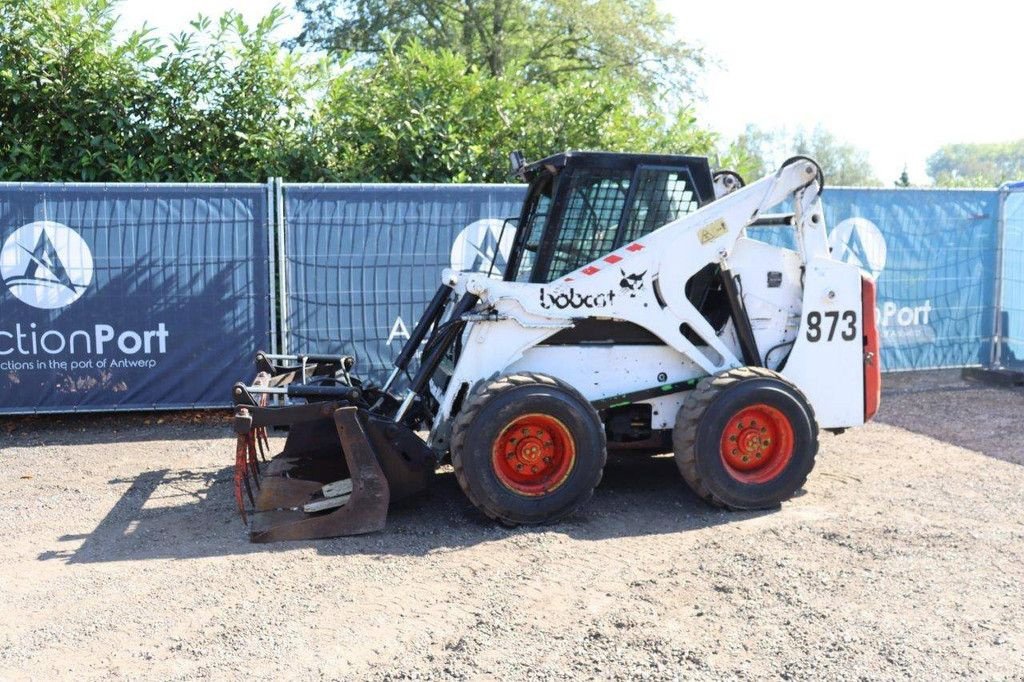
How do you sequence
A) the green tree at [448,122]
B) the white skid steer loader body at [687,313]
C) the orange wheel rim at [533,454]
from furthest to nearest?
the green tree at [448,122] < the white skid steer loader body at [687,313] < the orange wheel rim at [533,454]

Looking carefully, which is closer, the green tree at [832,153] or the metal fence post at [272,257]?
the metal fence post at [272,257]

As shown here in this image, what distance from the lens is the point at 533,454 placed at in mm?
6020

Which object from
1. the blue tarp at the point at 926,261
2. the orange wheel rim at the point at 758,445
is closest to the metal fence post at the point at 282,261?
the orange wheel rim at the point at 758,445

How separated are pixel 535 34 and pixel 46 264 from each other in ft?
56.9

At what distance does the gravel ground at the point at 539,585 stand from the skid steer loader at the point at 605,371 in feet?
1.10

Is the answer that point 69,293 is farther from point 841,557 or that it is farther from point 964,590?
point 964,590

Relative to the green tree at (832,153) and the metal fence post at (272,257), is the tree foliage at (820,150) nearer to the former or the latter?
the green tree at (832,153)

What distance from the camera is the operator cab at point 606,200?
21.0 ft

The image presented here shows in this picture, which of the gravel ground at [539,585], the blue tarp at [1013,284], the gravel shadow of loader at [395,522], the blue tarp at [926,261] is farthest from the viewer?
the blue tarp at [1013,284]

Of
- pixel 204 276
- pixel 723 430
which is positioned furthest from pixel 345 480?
pixel 204 276

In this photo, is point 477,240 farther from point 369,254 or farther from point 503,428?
point 503,428

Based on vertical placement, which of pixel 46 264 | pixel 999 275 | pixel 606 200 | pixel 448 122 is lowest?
pixel 999 275

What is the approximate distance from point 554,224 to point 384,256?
3241 mm

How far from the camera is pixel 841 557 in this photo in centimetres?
540
